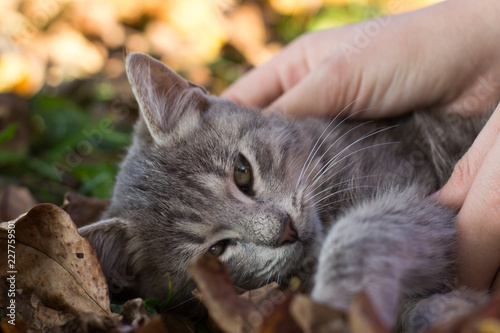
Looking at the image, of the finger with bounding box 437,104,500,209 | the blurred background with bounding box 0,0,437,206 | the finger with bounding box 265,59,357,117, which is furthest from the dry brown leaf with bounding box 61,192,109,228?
the finger with bounding box 437,104,500,209

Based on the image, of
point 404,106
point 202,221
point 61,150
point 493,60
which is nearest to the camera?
point 202,221

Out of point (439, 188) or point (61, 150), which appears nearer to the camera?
point (439, 188)

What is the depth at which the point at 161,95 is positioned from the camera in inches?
78.8

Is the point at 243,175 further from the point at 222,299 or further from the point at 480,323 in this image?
the point at 480,323

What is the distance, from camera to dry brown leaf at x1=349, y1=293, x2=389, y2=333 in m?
0.84

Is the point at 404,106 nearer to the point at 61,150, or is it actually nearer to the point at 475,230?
the point at 475,230

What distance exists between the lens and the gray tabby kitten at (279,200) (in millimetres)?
1300

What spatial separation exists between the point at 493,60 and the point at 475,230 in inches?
40.5

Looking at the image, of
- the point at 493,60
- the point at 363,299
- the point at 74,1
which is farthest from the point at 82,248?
the point at 74,1

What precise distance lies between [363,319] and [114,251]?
1.31 m

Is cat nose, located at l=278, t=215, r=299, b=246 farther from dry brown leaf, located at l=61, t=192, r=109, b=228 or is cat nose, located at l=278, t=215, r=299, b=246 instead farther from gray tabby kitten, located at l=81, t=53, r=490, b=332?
dry brown leaf, located at l=61, t=192, r=109, b=228

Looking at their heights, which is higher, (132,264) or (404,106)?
(404,106)

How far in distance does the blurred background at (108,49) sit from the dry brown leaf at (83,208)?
0.78 metres

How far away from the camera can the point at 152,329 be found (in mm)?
1104
